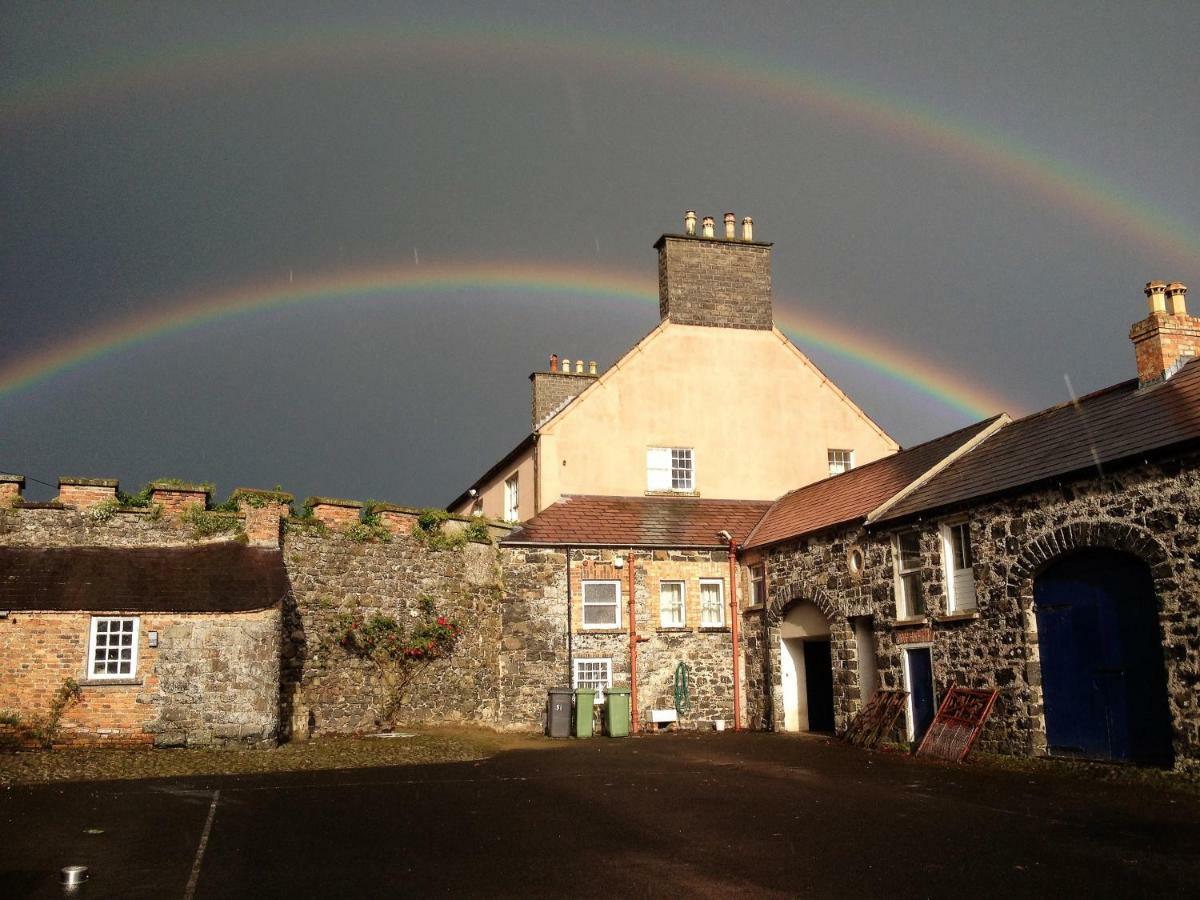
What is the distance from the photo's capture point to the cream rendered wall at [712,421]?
91.5 feet

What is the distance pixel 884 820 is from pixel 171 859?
7.36 meters

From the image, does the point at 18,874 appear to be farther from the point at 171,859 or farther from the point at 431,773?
the point at 431,773

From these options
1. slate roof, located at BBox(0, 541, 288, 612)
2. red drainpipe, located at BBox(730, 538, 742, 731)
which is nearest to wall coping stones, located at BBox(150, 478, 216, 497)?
slate roof, located at BBox(0, 541, 288, 612)

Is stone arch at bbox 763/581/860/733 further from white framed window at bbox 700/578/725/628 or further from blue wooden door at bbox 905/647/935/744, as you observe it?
blue wooden door at bbox 905/647/935/744

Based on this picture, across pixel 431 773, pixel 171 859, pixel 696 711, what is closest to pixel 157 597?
pixel 431 773

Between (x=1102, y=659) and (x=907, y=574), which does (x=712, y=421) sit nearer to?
(x=907, y=574)

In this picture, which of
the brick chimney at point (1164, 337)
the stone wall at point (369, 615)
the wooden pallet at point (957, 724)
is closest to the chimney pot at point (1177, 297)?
the brick chimney at point (1164, 337)

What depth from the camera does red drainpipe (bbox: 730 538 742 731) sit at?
2491cm

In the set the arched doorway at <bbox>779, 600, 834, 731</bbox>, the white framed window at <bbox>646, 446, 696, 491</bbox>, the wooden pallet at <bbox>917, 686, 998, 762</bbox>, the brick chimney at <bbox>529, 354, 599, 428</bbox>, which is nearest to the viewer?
the wooden pallet at <bbox>917, 686, 998, 762</bbox>

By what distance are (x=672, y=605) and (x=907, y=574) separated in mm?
7360

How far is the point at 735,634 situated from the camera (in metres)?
25.3

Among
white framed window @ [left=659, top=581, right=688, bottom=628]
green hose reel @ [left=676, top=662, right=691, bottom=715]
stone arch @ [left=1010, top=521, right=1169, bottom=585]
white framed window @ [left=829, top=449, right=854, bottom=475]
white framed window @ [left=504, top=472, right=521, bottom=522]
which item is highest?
white framed window @ [left=829, top=449, right=854, bottom=475]

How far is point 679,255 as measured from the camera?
96.6 ft

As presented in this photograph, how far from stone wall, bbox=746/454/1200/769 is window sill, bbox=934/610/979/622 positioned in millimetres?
18
